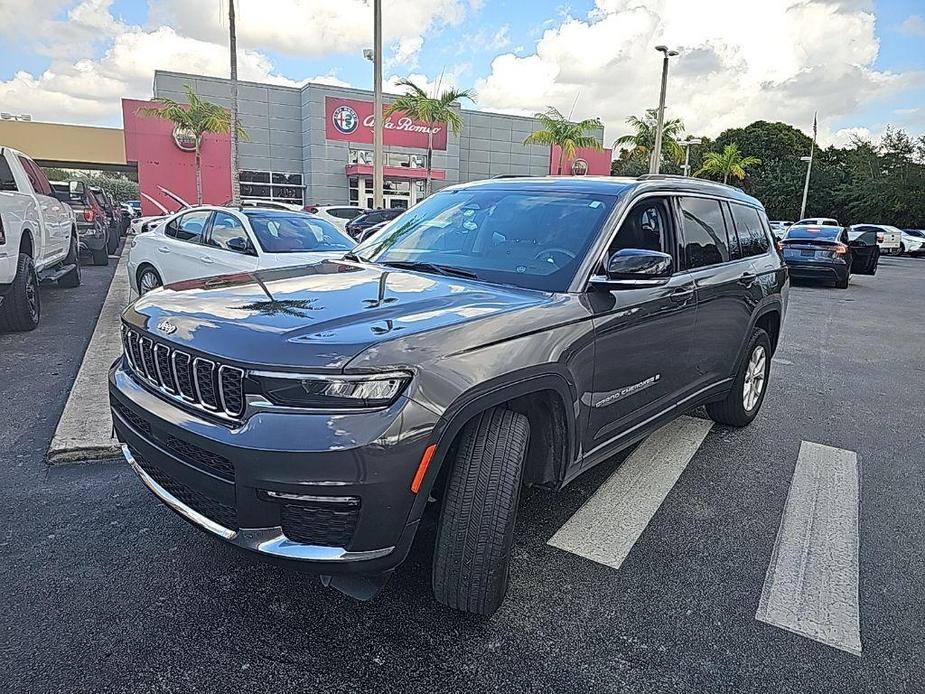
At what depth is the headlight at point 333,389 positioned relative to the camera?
2156 mm

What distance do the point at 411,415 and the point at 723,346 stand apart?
2.86m

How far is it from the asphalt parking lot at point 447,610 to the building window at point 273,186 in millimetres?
31584

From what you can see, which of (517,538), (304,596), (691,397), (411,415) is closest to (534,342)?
(411,415)

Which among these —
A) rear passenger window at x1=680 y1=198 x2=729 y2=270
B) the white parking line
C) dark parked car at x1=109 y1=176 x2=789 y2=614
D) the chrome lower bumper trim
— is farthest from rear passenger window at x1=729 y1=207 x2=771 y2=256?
the chrome lower bumper trim

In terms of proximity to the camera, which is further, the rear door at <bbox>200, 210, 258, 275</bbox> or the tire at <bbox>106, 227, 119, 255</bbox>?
the tire at <bbox>106, 227, 119, 255</bbox>

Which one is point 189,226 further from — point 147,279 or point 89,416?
point 89,416

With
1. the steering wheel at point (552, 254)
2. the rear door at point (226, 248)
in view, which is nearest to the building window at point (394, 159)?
the rear door at point (226, 248)

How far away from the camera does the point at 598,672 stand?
239cm

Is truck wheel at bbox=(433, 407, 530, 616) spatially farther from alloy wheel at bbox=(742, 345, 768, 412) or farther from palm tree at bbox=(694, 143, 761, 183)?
palm tree at bbox=(694, 143, 761, 183)

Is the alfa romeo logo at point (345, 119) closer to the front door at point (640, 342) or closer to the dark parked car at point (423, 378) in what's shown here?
the dark parked car at point (423, 378)

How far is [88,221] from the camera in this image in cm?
1377

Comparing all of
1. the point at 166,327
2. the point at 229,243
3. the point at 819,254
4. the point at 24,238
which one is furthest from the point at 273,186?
the point at 166,327

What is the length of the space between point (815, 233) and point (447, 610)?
1533 cm

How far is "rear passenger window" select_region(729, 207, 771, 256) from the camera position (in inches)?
184
